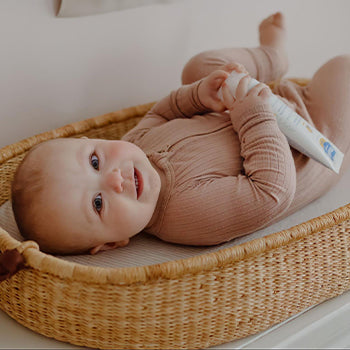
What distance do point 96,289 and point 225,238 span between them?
0.29 m

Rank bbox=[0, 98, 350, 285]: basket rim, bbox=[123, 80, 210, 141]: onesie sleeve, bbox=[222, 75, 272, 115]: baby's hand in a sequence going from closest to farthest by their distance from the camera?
1. bbox=[0, 98, 350, 285]: basket rim
2. bbox=[222, 75, 272, 115]: baby's hand
3. bbox=[123, 80, 210, 141]: onesie sleeve

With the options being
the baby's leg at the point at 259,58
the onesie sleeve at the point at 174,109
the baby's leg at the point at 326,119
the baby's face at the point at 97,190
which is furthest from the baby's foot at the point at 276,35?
the baby's face at the point at 97,190

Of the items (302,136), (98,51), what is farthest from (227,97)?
(98,51)

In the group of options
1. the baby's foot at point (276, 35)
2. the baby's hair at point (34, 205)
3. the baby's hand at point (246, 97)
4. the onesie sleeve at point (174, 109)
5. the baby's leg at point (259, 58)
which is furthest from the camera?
the baby's foot at point (276, 35)

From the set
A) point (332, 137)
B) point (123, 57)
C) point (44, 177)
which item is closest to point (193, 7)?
point (123, 57)

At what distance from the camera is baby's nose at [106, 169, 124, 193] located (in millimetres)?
918

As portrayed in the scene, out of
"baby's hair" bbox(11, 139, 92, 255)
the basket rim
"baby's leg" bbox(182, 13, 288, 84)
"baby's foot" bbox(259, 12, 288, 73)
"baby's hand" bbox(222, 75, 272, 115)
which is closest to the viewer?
the basket rim

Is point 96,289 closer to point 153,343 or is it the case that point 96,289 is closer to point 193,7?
point 153,343

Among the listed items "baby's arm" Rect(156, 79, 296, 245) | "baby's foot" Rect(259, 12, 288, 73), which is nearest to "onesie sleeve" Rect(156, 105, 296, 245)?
"baby's arm" Rect(156, 79, 296, 245)

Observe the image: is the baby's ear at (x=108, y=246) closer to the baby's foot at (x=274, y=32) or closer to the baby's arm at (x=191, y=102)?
the baby's arm at (x=191, y=102)

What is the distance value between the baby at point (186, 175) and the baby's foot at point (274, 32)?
25cm

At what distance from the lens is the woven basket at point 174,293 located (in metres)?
0.82

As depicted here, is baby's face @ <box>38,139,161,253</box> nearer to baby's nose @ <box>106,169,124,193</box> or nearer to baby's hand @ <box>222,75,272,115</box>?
baby's nose @ <box>106,169,124,193</box>

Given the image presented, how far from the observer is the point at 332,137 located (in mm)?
1193
